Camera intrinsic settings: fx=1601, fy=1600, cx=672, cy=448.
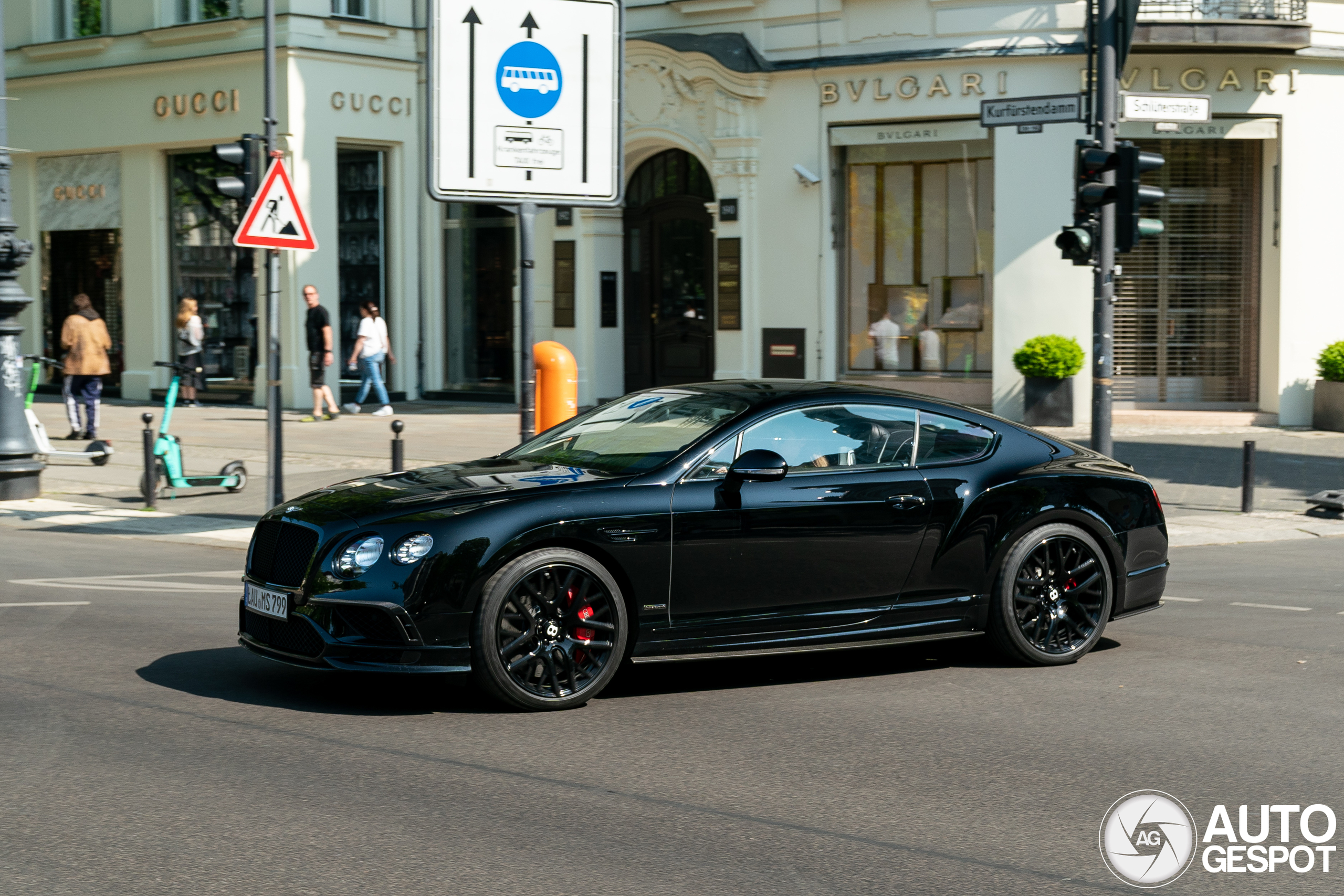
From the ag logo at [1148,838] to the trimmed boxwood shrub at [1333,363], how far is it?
16.9 metres

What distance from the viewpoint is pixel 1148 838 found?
502 cm

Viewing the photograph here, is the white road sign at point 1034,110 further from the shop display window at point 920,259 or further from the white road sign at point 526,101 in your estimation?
the shop display window at point 920,259

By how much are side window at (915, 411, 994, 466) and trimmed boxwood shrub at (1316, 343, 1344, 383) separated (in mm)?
14751

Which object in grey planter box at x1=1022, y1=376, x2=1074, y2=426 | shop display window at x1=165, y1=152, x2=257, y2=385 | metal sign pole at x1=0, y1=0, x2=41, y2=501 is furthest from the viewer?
shop display window at x1=165, y1=152, x2=257, y2=385

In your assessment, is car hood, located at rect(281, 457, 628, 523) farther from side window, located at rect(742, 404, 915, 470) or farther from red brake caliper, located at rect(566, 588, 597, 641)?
side window, located at rect(742, 404, 915, 470)

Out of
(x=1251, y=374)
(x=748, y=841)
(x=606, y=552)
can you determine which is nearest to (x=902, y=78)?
(x=1251, y=374)

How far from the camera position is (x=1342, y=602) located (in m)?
9.78

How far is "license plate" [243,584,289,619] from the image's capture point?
261 inches

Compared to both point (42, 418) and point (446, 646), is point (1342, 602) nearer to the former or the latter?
point (446, 646)

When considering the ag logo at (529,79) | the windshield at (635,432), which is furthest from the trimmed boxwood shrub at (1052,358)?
the windshield at (635,432)

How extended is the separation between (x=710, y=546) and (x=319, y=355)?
1655 centimetres

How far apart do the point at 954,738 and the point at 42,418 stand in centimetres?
1969

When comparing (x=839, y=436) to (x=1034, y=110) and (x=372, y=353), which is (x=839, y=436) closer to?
(x=1034, y=110)

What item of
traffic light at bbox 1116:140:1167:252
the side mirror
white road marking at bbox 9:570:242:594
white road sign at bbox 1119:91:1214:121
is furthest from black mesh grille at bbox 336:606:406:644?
white road sign at bbox 1119:91:1214:121
